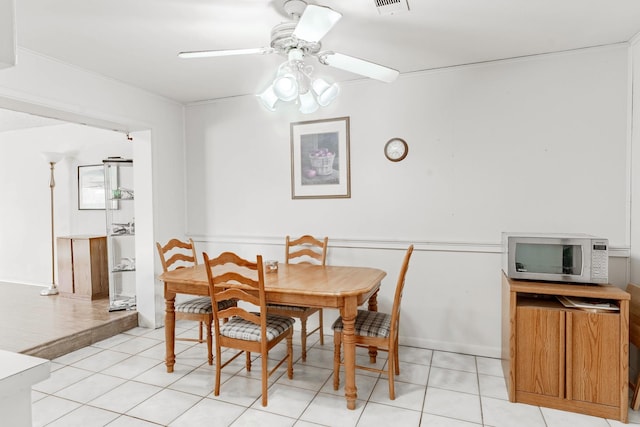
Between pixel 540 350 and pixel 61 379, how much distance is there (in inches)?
132

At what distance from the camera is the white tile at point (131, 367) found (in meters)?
2.76

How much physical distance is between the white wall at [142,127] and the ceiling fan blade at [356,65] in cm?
221

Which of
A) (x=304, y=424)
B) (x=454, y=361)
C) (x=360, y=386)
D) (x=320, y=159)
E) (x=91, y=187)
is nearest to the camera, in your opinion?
(x=304, y=424)

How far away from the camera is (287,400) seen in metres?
2.38

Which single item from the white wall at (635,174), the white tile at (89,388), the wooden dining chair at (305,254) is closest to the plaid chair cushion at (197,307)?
the wooden dining chair at (305,254)

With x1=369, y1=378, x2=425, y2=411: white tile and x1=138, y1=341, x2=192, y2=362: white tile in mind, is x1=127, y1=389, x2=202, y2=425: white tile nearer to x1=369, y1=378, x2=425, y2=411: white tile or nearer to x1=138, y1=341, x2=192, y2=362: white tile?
x1=138, y1=341, x2=192, y2=362: white tile

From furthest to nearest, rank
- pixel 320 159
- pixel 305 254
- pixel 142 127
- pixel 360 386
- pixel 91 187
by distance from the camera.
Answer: pixel 91 187, pixel 142 127, pixel 320 159, pixel 305 254, pixel 360 386

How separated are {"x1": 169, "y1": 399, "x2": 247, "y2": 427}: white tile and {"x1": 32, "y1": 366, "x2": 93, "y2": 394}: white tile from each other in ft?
3.50

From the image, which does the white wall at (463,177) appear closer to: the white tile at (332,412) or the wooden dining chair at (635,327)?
the wooden dining chair at (635,327)

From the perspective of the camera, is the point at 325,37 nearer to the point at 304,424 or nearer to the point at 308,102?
the point at 308,102

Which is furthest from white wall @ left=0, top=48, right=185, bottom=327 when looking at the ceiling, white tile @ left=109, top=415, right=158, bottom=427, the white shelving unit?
white tile @ left=109, top=415, right=158, bottom=427

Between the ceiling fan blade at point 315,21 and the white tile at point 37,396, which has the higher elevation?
the ceiling fan blade at point 315,21

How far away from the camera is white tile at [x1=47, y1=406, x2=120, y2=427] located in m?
2.14

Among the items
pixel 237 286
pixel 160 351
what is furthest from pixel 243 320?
pixel 160 351
